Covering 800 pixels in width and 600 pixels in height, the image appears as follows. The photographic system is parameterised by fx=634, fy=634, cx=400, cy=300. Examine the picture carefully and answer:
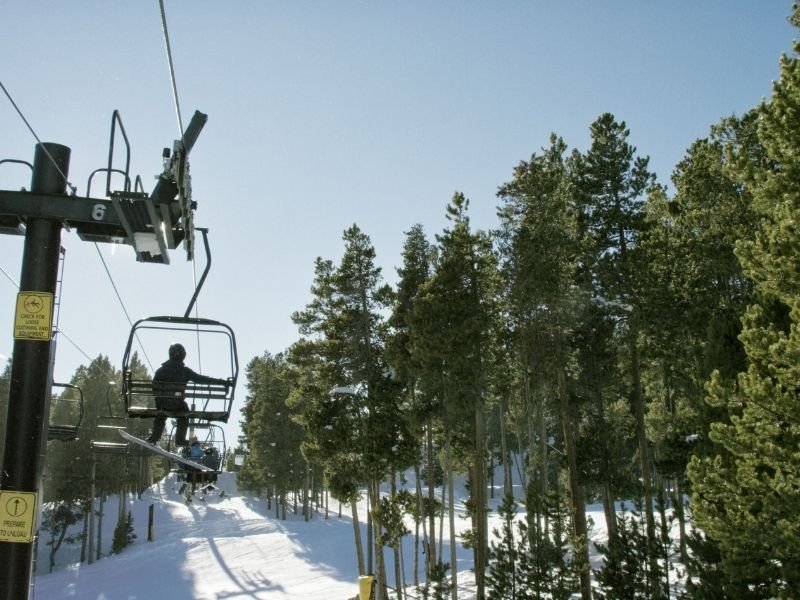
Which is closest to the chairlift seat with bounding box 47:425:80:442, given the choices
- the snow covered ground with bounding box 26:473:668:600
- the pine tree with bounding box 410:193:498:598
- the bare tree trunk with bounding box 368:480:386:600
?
the pine tree with bounding box 410:193:498:598

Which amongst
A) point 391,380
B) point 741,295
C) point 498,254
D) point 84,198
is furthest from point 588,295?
point 84,198

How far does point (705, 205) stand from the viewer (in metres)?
18.4

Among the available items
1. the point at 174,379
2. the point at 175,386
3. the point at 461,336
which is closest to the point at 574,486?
the point at 461,336

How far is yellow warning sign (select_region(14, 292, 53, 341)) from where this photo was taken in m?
6.23

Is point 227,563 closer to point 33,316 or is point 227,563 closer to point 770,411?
point 770,411

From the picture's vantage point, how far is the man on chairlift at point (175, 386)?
782cm

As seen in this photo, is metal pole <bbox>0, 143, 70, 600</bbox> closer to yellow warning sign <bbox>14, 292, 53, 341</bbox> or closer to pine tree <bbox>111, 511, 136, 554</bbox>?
yellow warning sign <bbox>14, 292, 53, 341</bbox>

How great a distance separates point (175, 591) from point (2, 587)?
3179 centimetres

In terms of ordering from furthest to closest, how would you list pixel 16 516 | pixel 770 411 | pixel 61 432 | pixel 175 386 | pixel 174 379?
pixel 770 411 < pixel 61 432 < pixel 174 379 < pixel 175 386 < pixel 16 516

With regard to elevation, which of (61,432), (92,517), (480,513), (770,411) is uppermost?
(770,411)

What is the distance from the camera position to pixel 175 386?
7.82 m

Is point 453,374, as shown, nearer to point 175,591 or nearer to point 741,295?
point 741,295

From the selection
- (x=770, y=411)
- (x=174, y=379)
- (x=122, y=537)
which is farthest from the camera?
(x=122, y=537)

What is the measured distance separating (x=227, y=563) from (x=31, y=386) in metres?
37.4
